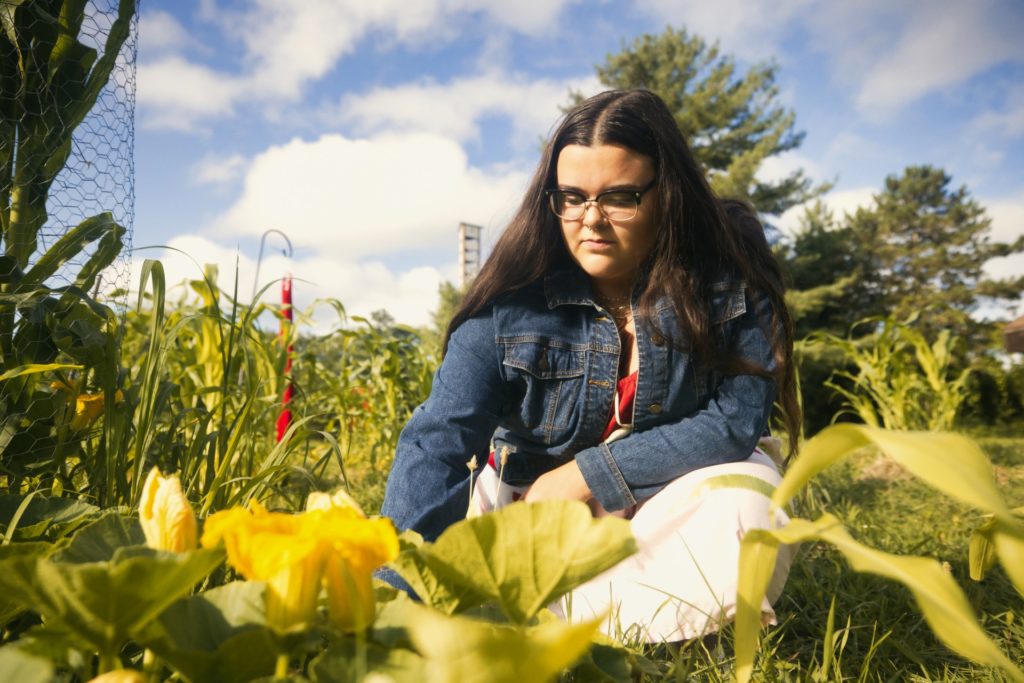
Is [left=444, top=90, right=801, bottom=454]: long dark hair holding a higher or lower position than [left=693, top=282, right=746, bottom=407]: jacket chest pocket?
higher

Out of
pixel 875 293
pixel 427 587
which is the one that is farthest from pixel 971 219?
pixel 427 587

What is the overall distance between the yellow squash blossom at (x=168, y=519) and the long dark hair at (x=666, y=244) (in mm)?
980

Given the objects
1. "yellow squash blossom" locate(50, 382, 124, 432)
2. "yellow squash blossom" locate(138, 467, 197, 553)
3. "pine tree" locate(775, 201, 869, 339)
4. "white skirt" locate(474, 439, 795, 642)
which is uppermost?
"pine tree" locate(775, 201, 869, 339)

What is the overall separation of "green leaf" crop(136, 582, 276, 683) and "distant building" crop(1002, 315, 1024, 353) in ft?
28.4

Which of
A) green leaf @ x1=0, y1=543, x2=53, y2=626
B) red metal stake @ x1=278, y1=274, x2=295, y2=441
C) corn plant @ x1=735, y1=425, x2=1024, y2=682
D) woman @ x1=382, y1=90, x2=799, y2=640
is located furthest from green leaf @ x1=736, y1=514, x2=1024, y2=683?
red metal stake @ x1=278, y1=274, x2=295, y2=441

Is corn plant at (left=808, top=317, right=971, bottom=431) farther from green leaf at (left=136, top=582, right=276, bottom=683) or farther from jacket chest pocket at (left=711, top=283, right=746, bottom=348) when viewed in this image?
green leaf at (left=136, top=582, right=276, bottom=683)

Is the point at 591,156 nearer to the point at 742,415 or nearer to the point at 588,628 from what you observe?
the point at 742,415

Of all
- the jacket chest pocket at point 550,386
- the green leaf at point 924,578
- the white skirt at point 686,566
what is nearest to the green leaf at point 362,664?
the green leaf at point 924,578

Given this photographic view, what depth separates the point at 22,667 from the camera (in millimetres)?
322

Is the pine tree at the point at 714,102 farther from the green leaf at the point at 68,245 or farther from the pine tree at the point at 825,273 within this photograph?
the green leaf at the point at 68,245

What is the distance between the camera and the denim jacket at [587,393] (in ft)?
4.03

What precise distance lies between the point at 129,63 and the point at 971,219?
783 inches

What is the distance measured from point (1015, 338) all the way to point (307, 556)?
8.90 metres

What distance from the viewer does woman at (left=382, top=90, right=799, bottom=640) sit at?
122cm
